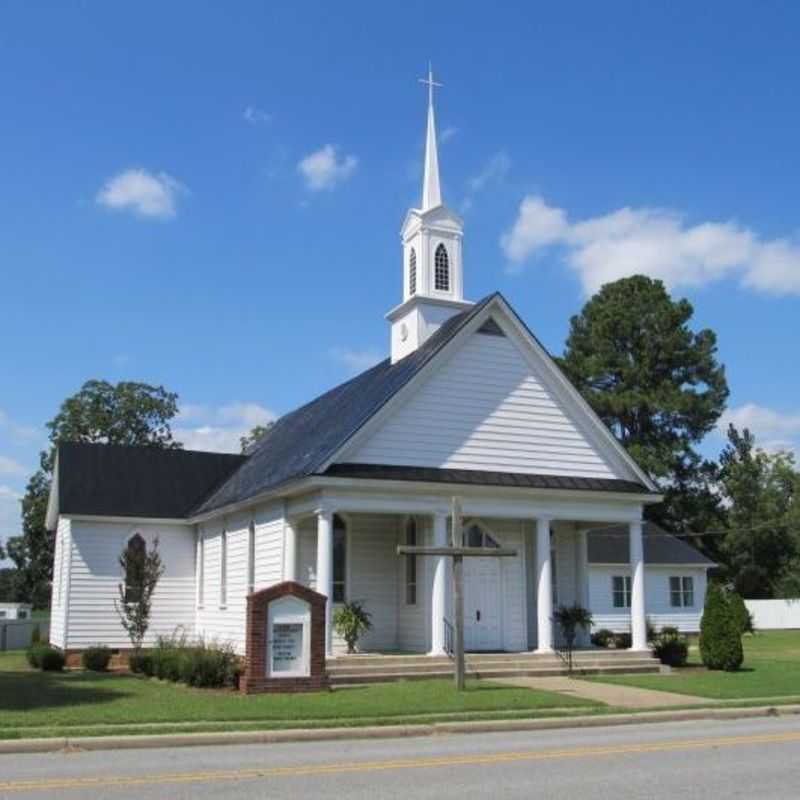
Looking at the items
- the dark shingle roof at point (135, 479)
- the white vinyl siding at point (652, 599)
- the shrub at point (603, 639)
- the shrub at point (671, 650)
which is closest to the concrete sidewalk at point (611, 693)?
the shrub at point (671, 650)

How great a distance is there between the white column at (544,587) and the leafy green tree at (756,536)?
4420 cm

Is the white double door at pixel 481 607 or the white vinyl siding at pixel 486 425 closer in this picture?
the white vinyl siding at pixel 486 425

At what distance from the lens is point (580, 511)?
25.5 meters

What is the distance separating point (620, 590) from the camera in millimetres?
46094

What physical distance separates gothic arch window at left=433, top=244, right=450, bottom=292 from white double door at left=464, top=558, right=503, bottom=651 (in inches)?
299

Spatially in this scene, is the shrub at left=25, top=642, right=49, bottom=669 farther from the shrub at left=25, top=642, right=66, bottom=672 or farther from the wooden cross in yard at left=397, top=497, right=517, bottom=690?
the wooden cross in yard at left=397, top=497, right=517, bottom=690

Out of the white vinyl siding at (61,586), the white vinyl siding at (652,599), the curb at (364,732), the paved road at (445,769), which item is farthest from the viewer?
A: the white vinyl siding at (652,599)

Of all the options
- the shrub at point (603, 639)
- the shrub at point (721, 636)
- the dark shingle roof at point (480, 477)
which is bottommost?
the shrub at point (603, 639)

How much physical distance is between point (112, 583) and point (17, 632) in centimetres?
1291

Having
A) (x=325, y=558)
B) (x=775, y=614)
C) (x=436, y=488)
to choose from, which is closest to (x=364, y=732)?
(x=325, y=558)

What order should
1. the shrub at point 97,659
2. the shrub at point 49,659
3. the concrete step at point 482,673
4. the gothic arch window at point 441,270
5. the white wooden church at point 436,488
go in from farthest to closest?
1. the shrub at point 97,659
2. the shrub at point 49,659
3. the gothic arch window at point 441,270
4. the white wooden church at point 436,488
5. the concrete step at point 482,673

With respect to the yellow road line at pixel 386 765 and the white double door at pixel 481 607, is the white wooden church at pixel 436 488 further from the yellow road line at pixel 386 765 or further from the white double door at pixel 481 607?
the yellow road line at pixel 386 765

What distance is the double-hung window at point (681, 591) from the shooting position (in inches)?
1889

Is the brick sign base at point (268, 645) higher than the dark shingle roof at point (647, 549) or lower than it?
lower
